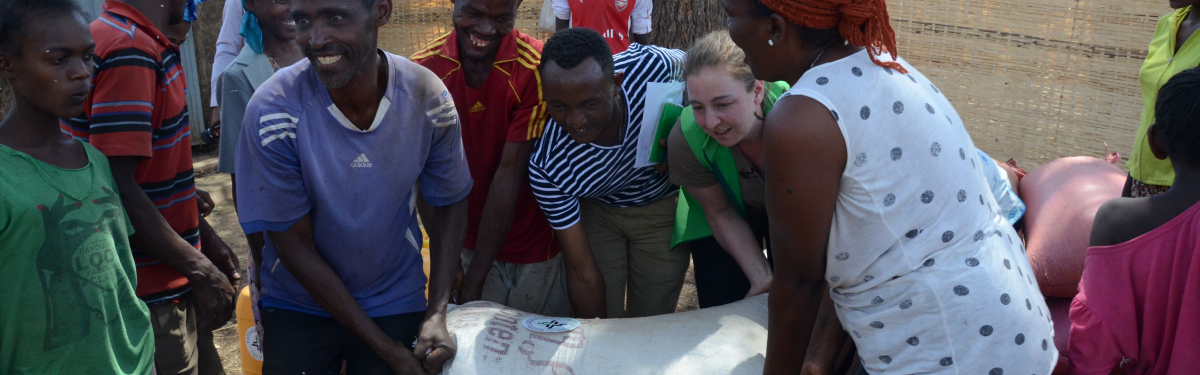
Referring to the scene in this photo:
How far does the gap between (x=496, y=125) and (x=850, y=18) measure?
5.02ft

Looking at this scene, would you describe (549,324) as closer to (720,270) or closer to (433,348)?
(433,348)

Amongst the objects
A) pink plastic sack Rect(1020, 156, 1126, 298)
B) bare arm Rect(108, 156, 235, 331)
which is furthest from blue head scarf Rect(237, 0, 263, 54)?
pink plastic sack Rect(1020, 156, 1126, 298)

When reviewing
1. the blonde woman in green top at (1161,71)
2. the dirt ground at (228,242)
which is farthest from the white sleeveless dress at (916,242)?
the dirt ground at (228,242)

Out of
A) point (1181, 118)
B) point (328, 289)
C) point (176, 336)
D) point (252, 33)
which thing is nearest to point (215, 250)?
point (176, 336)

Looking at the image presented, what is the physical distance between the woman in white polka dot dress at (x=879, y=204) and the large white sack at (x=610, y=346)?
642mm

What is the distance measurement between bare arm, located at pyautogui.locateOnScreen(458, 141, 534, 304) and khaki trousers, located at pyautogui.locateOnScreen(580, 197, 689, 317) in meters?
0.33

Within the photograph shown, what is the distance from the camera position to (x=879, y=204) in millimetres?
1471

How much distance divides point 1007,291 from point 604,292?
146cm

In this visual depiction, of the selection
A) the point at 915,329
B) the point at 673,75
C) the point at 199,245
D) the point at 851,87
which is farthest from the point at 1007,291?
the point at 199,245

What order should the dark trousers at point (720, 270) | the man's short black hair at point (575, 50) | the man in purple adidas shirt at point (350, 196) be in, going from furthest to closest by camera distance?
the dark trousers at point (720, 270)
the man's short black hair at point (575, 50)
the man in purple adidas shirt at point (350, 196)

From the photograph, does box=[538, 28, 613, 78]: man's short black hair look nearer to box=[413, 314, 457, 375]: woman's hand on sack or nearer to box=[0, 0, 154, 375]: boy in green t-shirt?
box=[413, 314, 457, 375]: woman's hand on sack

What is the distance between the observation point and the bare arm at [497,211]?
8.83 feet

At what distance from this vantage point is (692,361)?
223 cm

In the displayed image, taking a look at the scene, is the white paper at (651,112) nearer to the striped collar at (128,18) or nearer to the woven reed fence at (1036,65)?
the striped collar at (128,18)
